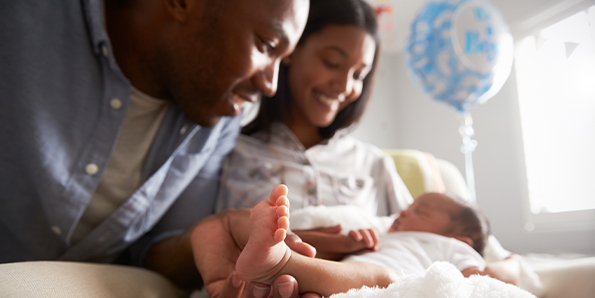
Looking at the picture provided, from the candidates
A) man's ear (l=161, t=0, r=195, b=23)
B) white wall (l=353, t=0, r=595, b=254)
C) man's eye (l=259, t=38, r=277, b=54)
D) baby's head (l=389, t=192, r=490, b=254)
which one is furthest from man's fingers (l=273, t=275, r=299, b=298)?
white wall (l=353, t=0, r=595, b=254)

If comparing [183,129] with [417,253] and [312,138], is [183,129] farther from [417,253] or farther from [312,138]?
[417,253]

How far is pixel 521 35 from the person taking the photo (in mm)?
2691

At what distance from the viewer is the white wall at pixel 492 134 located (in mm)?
2723

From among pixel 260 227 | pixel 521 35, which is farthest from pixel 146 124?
pixel 521 35

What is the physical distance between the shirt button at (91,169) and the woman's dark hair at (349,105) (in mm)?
582

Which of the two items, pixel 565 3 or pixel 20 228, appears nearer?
pixel 20 228

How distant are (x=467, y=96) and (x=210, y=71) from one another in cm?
168

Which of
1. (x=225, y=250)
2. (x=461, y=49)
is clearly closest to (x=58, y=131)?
(x=225, y=250)

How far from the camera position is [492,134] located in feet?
11.3

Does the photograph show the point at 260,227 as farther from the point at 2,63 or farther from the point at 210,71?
the point at 2,63

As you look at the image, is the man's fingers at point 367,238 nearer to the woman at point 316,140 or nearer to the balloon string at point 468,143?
the woman at point 316,140

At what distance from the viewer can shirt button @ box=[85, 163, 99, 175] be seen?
97cm

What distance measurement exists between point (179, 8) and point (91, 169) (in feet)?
1.59

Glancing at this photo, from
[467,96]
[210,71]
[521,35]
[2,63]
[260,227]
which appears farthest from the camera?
[521,35]
